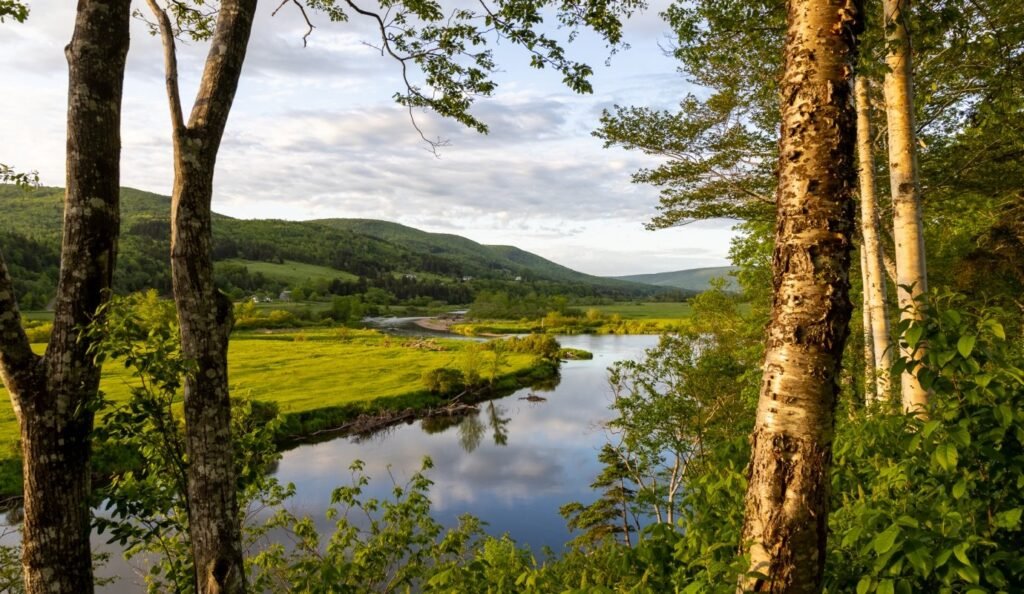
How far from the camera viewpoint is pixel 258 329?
85.4 meters

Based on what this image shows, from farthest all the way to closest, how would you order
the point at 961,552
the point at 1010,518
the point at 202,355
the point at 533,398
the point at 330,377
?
the point at 330,377, the point at 533,398, the point at 202,355, the point at 1010,518, the point at 961,552

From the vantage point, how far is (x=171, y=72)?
413 cm

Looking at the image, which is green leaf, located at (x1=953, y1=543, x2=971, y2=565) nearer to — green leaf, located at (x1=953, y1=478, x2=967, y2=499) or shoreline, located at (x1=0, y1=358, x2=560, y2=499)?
green leaf, located at (x1=953, y1=478, x2=967, y2=499)

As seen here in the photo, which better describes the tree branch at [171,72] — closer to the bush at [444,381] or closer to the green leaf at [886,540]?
the green leaf at [886,540]

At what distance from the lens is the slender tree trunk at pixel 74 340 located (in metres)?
3.73

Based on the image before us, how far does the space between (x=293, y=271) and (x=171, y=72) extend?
7215 inches

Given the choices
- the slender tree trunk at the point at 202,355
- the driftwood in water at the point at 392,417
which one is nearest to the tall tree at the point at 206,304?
the slender tree trunk at the point at 202,355

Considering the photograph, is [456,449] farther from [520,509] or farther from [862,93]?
[862,93]

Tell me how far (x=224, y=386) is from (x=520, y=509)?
19.1 m

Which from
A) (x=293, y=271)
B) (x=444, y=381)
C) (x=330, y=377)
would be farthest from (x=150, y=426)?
(x=293, y=271)

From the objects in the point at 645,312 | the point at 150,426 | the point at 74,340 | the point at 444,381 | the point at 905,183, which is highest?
the point at 905,183

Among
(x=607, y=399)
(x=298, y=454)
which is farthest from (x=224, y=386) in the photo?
(x=607, y=399)

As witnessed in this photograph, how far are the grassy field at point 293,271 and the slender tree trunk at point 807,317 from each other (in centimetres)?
16355

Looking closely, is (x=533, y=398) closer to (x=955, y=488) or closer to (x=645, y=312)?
(x=955, y=488)
